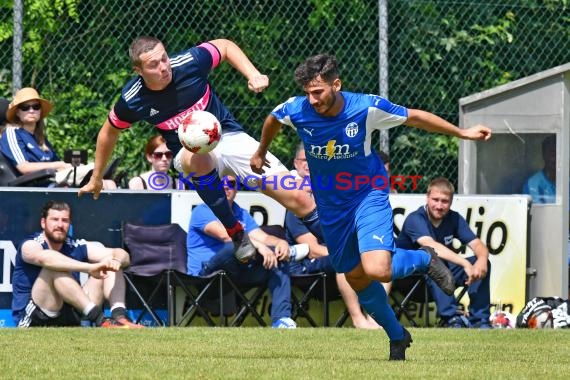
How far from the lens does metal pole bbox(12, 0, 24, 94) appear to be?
11844 millimetres

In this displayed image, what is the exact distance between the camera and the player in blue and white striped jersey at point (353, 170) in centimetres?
827

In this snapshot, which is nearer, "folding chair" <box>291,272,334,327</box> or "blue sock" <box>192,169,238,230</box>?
"blue sock" <box>192,169,238,230</box>

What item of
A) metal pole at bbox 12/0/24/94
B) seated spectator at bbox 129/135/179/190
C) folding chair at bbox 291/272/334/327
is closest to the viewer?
folding chair at bbox 291/272/334/327

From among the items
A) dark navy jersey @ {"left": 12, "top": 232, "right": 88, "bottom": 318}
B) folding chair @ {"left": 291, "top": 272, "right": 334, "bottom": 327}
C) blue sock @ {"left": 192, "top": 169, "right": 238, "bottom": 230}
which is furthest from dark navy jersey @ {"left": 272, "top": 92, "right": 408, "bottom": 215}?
dark navy jersey @ {"left": 12, "top": 232, "right": 88, "bottom": 318}

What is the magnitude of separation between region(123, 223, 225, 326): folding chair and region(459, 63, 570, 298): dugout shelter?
3093 millimetres

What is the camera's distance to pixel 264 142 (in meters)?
8.80

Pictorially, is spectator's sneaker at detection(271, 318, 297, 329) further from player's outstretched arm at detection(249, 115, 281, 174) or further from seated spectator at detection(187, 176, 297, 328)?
player's outstretched arm at detection(249, 115, 281, 174)

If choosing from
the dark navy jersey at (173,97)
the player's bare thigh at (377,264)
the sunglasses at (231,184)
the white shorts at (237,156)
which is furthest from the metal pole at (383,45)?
the player's bare thigh at (377,264)

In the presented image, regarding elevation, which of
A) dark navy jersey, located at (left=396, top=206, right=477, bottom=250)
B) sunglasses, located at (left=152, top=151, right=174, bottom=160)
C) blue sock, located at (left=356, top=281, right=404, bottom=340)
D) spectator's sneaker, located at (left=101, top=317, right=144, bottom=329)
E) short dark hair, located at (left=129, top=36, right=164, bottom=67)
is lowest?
spectator's sneaker, located at (left=101, top=317, right=144, bottom=329)

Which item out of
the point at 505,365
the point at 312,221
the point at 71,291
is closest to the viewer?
the point at 505,365

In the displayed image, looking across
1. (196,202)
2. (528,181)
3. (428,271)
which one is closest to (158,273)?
(196,202)

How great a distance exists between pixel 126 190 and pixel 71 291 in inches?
48.8

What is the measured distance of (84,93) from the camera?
12688mm

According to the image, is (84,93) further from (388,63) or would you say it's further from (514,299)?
(514,299)
